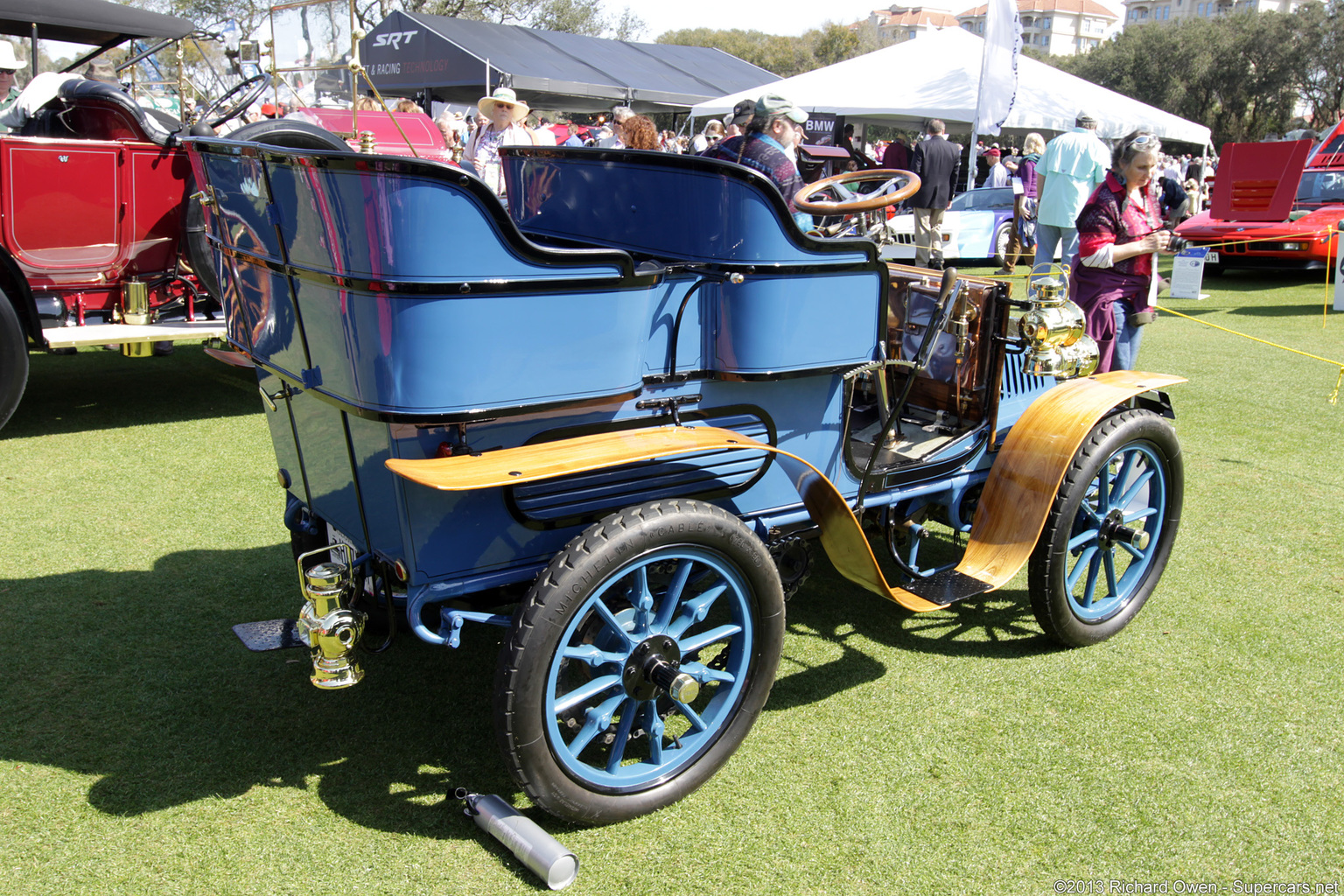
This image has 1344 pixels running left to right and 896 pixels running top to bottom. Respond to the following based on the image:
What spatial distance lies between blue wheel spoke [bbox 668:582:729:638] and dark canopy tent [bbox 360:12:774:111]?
18779mm

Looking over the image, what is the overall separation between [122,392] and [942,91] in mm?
13382

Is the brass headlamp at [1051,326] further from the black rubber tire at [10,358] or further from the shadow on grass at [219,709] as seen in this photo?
the black rubber tire at [10,358]

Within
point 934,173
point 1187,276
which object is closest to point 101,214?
point 1187,276

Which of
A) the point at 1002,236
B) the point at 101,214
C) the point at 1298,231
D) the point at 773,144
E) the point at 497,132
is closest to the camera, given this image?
the point at 773,144

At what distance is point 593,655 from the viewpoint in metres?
2.32

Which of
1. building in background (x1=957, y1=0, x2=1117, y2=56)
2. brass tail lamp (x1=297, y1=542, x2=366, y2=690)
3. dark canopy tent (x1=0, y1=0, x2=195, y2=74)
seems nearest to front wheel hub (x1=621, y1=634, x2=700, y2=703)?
brass tail lamp (x1=297, y1=542, x2=366, y2=690)

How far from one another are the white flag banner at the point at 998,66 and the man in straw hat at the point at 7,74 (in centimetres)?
949

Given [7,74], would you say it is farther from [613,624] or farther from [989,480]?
[989,480]

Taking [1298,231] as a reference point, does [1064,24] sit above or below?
above

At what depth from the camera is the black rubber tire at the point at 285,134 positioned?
5961 millimetres

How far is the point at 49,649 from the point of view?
3.21 metres

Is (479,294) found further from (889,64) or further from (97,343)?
(889,64)

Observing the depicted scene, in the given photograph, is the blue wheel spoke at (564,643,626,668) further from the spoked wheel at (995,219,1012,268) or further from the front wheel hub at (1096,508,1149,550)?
the spoked wheel at (995,219,1012,268)

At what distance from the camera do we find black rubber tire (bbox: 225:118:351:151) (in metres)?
5.96
